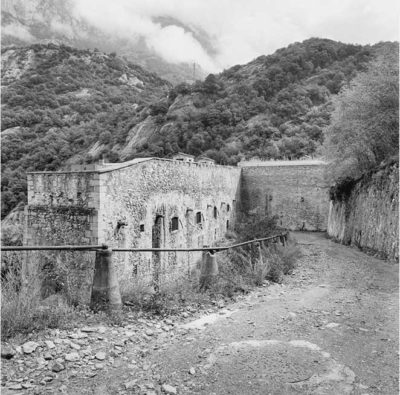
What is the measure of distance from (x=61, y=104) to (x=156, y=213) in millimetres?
77672

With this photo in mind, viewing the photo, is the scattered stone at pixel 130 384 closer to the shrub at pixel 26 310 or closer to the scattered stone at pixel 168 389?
the scattered stone at pixel 168 389

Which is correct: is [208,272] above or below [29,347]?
above

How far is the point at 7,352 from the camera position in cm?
348

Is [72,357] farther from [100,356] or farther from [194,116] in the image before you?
[194,116]

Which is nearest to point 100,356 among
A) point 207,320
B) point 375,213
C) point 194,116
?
point 207,320

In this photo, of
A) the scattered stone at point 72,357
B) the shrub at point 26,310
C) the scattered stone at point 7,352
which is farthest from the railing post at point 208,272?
the scattered stone at point 7,352

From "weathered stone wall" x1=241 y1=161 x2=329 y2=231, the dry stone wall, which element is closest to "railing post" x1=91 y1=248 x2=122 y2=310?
the dry stone wall

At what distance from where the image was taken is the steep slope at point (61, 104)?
56438mm

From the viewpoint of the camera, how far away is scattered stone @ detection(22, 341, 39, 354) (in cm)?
358

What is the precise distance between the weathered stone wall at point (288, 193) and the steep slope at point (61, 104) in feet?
89.0

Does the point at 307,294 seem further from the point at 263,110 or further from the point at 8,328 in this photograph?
the point at 263,110

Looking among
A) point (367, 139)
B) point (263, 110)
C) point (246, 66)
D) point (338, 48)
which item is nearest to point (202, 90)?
point (263, 110)

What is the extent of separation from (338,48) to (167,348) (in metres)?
82.1

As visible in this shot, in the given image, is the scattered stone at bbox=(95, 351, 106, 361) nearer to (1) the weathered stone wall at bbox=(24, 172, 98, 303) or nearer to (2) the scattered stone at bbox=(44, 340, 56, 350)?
(2) the scattered stone at bbox=(44, 340, 56, 350)
